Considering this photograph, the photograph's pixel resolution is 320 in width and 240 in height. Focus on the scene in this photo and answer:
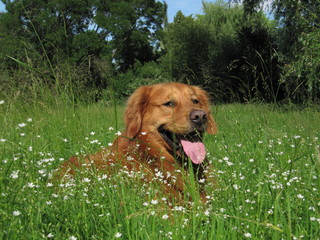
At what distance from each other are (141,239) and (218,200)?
701mm

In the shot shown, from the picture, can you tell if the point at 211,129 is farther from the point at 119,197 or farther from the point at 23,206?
the point at 23,206

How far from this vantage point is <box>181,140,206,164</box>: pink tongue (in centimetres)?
304

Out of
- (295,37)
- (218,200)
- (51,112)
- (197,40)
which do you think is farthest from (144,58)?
(218,200)

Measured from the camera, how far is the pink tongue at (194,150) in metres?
3.04

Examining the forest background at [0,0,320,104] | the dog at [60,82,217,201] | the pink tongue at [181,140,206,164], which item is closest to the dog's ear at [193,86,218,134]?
the dog at [60,82,217,201]

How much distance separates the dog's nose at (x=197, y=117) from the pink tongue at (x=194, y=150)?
228mm

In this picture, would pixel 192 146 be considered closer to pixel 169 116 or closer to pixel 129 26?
pixel 169 116

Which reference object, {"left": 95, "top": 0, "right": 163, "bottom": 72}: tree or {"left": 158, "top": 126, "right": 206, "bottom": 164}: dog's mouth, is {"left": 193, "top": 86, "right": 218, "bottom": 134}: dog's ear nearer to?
{"left": 158, "top": 126, "right": 206, "bottom": 164}: dog's mouth

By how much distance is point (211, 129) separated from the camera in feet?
13.5

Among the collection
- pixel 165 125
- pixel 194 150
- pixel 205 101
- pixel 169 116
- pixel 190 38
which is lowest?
pixel 194 150

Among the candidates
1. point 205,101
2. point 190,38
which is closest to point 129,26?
point 190,38

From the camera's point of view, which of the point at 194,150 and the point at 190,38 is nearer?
the point at 194,150

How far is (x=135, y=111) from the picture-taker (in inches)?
148

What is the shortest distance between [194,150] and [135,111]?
965 mm
